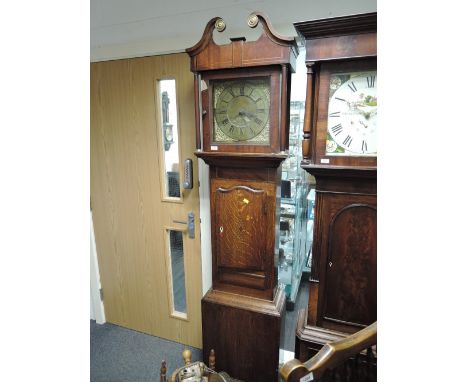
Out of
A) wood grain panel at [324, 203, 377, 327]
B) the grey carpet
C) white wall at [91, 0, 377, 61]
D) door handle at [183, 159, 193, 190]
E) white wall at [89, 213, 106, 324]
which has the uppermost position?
white wall at [91, 0, 377, 61]

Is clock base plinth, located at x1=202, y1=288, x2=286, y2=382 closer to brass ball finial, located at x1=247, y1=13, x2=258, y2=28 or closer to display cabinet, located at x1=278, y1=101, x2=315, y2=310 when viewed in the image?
display cabinet, located at x1=278, y1=101, x2=315, y2=310

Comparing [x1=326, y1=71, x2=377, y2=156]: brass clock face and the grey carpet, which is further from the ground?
[x1=326, y1=71, x2=377, y2=156]: brass clock face

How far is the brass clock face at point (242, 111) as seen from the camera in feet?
3.83

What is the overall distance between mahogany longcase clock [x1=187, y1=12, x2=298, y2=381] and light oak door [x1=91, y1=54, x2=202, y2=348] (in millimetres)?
339

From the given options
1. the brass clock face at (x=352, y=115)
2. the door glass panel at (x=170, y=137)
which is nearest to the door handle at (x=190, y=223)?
the door glass panel at (x=170, y=137)

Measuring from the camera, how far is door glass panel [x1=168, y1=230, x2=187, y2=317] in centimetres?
176

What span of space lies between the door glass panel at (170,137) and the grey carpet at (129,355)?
1.03 metres

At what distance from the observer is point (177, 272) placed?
182cm

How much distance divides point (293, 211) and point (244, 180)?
878mm

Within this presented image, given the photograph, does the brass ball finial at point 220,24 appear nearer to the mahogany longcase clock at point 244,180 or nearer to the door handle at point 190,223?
the mahogany longcase clock at point 244,180

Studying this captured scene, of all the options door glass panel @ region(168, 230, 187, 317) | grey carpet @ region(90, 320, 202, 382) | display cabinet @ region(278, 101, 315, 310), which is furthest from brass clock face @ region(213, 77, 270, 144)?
grey carpet @ region(90, 320, 202, 382)

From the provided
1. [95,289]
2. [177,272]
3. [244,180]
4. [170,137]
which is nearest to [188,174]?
[170,137]
